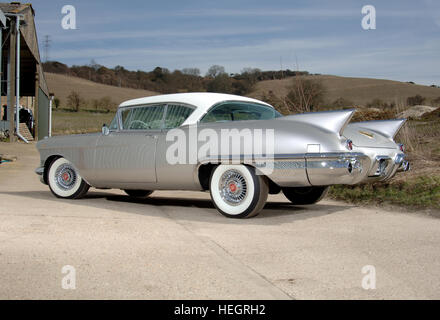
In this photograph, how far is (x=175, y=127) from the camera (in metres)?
6.53

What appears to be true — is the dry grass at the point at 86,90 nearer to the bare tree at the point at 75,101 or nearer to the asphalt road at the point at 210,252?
the bare tree at the point at 75,101

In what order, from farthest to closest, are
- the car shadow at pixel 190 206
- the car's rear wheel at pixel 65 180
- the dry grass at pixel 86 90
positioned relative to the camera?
the dry grass at pixel 86 90 < the car's rear wheel at pixel 65 180 < the car shadow at pixel 190 206

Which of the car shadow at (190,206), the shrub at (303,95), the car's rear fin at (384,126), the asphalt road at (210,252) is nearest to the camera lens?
the asphalt road at (210,252)

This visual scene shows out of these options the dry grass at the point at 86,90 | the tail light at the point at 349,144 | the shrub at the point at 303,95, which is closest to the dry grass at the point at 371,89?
the dry grass at the point at 86,90

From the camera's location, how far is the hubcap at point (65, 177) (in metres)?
7.71

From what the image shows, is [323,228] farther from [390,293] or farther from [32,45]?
[32,45]

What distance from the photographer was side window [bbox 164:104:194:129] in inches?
256

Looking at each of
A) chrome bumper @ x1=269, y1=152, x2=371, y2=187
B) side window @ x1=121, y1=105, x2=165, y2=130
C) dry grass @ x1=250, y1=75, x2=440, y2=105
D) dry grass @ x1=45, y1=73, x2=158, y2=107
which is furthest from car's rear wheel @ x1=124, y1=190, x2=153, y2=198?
dry grass @ x1=45, y1=73, x2=158, y2=107

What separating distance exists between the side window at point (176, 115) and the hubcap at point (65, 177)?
1880 millimetres

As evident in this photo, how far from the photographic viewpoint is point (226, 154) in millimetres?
5859

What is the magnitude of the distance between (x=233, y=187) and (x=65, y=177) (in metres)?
2.97

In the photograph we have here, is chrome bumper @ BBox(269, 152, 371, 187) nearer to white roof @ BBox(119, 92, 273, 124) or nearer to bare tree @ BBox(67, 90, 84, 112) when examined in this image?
white roof @ BBox(119, 92, 273, 124)

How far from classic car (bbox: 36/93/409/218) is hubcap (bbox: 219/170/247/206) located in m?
0.01

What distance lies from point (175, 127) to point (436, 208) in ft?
11.5
